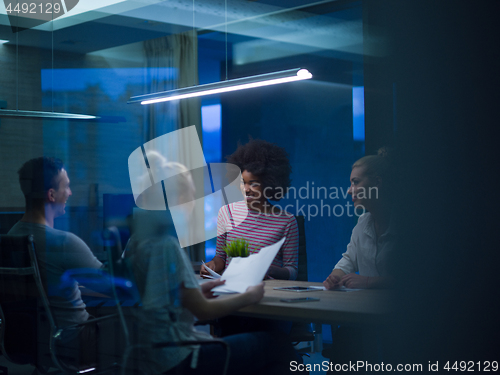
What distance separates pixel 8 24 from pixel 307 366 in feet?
6.90

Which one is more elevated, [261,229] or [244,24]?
[244,24]

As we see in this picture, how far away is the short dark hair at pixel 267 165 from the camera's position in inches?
116

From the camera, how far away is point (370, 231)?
63.2 inches

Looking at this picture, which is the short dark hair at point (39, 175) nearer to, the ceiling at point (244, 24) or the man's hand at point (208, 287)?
the ceiling at point (244, 24)

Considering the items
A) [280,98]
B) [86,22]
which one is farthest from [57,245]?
[280,98]

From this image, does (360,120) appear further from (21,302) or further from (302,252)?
(21,302)

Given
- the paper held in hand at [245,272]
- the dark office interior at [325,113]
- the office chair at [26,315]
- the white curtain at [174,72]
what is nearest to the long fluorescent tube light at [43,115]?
the dark office interior at [325,113]

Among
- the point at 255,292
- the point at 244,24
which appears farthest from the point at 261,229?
the point at 244,24

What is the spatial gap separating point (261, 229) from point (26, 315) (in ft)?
3.97

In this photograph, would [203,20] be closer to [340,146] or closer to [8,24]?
[340,146]

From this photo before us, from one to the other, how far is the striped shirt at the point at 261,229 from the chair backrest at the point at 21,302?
2.89 ft

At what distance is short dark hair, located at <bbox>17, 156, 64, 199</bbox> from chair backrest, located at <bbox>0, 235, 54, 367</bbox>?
207 mm

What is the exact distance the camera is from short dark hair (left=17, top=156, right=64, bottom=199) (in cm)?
209

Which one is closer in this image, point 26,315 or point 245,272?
point 245,272
